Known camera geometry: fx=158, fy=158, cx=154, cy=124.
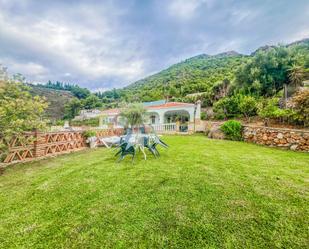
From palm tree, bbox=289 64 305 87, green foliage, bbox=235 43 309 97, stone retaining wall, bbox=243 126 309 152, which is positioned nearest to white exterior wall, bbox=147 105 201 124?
stone retaining wall, bbox=243 126 309 152

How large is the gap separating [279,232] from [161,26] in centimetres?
1672

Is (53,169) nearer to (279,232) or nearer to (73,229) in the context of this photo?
(73,229)

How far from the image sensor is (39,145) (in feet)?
22.7

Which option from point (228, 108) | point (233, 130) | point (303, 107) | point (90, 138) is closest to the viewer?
point (303, 107)

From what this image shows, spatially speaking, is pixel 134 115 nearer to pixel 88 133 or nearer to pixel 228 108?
pixel 88 133

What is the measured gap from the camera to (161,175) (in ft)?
13.8

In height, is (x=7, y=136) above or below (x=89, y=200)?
above

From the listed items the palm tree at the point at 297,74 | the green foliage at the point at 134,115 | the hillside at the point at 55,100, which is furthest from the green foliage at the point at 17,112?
the hillside at the point at 55,100

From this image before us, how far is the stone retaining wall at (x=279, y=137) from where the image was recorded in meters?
→ 7.00

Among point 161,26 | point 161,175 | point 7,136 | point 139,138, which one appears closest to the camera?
point 161,175

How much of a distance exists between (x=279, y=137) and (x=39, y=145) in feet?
37.0

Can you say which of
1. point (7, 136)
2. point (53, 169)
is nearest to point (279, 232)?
point (53, 169)

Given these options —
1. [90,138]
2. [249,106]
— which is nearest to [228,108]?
[249,106]

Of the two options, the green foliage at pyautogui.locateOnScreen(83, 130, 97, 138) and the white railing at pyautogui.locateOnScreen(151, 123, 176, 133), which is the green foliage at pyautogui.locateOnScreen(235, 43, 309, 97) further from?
the green foliage at pyautogui.locateOnScreen(83, 130, 97, 138)
